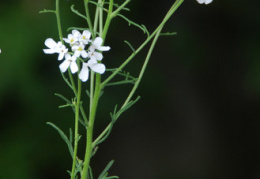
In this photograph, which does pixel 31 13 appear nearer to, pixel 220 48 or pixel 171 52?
pixel 171 52

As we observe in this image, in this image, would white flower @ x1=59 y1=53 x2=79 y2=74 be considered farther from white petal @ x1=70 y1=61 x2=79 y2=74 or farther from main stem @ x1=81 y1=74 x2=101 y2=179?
main stem @ x1=81 y1=74 x2=101 y2=179

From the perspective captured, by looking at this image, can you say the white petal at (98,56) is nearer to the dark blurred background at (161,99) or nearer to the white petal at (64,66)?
the white petal at (64,66)

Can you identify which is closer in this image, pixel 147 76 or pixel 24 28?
pixel 24 28

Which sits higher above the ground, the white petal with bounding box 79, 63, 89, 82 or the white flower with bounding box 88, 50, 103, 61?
the white flower with bounding box 88, 50, 103, 61

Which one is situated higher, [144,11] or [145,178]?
[144,11]

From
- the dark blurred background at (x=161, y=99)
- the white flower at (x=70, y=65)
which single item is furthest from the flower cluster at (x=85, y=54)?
the dark blurred background at (x=161, y=99)

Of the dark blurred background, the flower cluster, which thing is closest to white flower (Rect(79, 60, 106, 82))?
the flower cluster

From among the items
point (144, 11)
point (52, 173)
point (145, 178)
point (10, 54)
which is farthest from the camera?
point (145, 178)

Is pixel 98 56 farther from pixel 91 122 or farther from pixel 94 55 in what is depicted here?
pixel 91 122

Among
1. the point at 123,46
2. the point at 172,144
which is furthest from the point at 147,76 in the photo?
the point at 172,144
